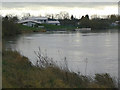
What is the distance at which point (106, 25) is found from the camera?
75125 millimetres

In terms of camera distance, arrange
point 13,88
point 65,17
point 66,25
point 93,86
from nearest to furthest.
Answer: point 13,88, point 93,86, point 66,25, point 65,17

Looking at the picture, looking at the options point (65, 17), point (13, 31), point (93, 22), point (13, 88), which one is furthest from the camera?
point (65, 17)

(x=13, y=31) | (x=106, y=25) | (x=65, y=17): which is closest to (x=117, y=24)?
(x=106, y=25)

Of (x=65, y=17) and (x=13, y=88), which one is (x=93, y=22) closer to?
(x=65, y=17)

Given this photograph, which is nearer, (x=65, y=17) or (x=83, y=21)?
(x=83, y=21)

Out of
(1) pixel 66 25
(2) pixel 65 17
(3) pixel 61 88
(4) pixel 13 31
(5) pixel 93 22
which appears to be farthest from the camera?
(2) pixel 65 17

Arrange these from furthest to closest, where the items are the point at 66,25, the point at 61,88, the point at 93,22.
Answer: the point at 66,25 < the point at 93,22 < the point at 61,88

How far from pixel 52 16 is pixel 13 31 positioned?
56407 millimetres

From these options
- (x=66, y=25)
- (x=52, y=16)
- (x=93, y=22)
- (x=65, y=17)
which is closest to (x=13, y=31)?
(x=93, y=22)

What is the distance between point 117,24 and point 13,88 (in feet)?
244

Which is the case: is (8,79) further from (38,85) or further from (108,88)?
(108,88)

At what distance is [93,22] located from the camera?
73375 millimetres

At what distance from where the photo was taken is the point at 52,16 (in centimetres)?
10044

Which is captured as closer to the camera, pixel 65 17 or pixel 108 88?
pixel 108 88
